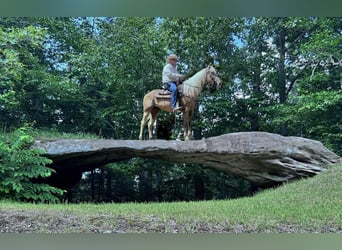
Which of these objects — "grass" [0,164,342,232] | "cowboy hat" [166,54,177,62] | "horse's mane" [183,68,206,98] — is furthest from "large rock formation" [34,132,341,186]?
"cowboy hat" [166,54,177,62]

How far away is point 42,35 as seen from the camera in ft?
19.6

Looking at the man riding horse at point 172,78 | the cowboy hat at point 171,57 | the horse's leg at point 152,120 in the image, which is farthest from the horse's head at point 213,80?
the horse's leg at point 152,120

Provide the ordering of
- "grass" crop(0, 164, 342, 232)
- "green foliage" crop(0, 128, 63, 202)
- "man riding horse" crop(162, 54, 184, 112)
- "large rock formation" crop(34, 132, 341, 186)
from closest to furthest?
"grass" crop(0, 164, 342, 232)
"green foliage" crop(0, 128, 63, 202)
"large rock formation" crop(34, 132, 341, 186)
"man riding horse" crop(162, 54, 184, 112)

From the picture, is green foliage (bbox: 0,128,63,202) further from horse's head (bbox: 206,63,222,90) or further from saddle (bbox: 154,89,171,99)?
horse's head (bbox: 206,63,222,90)

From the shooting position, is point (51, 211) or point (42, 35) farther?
point (42, 35)

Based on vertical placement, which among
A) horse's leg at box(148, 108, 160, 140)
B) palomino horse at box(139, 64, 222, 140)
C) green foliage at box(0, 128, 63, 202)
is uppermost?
palomino horse at box(139, 64, 222, 140)

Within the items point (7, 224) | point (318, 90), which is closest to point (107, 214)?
point (7, 224)

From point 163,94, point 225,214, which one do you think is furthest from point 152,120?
point 225,214

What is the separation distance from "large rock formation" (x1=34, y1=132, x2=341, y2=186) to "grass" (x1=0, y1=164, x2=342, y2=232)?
20.9 inches

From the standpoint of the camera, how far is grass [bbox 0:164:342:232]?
14.5 ft

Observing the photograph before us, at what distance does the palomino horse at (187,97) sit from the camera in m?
6.04

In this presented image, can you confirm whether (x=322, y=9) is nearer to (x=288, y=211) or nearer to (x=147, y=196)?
(x=288, y=211)

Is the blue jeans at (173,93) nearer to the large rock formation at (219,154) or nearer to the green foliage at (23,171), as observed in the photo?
the large rock formation at (219,154)

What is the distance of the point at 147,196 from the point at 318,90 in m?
2.74
